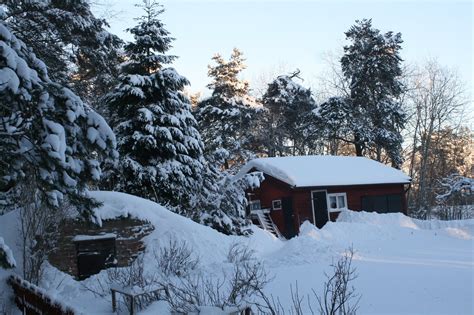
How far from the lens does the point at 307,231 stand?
1898 centimetres

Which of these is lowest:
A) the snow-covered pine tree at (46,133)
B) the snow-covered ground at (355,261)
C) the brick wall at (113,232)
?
the snow-covered ground at (355,261)

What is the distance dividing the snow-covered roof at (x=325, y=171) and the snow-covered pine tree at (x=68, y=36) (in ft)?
34.1

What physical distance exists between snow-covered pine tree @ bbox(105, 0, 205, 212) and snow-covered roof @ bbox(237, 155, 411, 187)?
22.9ft

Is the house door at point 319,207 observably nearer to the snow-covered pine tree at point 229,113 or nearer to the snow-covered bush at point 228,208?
the snow-covered bush at point 228,208

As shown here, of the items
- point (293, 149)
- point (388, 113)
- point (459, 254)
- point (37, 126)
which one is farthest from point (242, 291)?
point (293, 149)

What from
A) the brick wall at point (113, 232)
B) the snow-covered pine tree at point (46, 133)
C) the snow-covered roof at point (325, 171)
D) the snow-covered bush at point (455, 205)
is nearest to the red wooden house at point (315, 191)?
the snow-covered roof at point (325, 171)

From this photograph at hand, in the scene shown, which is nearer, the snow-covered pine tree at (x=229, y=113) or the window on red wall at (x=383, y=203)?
the window on red wall at (x=383, y=203)

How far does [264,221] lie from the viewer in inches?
1003

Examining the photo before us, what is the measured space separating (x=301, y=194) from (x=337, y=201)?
2319 millimetres

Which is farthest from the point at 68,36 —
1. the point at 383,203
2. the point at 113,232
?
the point at 383,203

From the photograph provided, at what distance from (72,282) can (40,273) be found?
97 centimetres

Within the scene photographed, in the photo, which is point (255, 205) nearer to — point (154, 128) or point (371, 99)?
point (154, 128)

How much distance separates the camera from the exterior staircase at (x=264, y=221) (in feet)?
81.8

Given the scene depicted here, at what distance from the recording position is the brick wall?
11.6m
